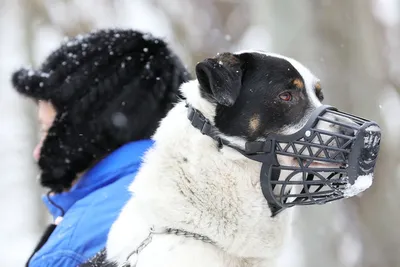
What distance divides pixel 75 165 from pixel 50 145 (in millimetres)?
180

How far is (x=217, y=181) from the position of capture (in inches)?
90.1

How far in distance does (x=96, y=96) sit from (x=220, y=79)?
924 millimetres

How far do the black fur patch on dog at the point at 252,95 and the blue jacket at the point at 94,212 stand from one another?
66 cm

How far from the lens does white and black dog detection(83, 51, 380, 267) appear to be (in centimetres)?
223

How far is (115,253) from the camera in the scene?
2.31 metres

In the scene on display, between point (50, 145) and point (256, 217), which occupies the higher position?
point (50, 145)

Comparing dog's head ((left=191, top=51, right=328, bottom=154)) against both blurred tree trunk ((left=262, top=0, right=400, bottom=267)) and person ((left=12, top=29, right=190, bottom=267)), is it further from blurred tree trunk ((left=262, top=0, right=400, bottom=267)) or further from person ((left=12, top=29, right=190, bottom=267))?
blurred tree trunk ((left=262, top=0, right=400, bottom=267))

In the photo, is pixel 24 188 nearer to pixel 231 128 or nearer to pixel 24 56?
pixel 24 56

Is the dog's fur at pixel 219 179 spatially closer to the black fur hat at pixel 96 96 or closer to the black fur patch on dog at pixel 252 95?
the black fur patch on dog at pixel 252 95

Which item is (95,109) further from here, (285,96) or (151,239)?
(285,96)

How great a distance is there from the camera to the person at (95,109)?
2.96 meters

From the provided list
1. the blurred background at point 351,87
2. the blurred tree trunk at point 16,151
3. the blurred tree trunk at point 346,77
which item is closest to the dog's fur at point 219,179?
the blurred background at point 351,87

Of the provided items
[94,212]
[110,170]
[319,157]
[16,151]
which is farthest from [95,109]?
[16,151]

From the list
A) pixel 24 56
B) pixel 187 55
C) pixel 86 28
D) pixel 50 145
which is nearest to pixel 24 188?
pixel 24 56
